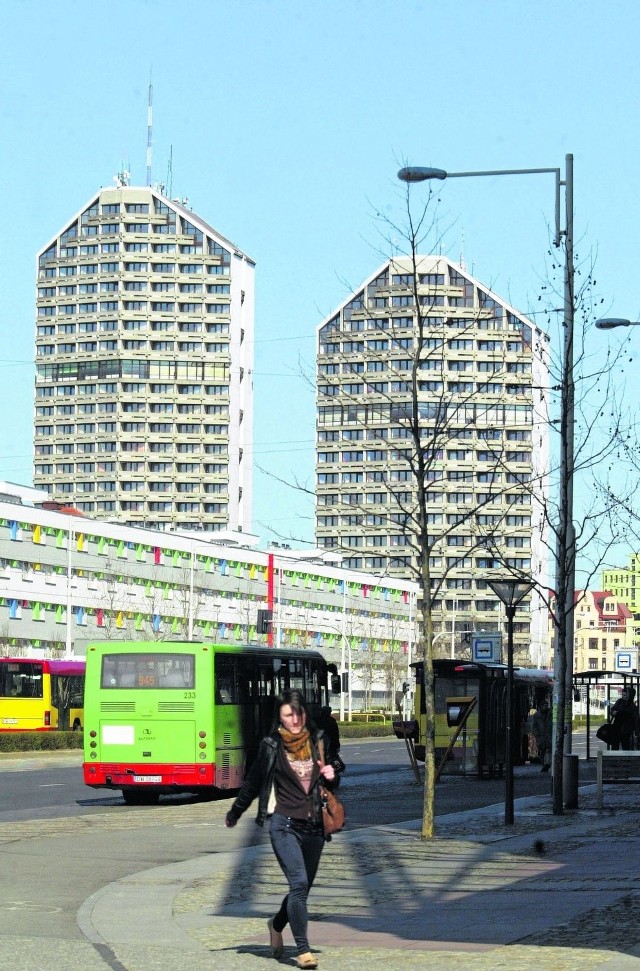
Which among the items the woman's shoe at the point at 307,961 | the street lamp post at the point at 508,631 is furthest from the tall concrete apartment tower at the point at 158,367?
the woman's shoe at the point at 307,961

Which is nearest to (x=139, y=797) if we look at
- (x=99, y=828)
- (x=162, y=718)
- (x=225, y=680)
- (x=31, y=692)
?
(x=162, y=718)

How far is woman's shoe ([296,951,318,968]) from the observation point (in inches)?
411

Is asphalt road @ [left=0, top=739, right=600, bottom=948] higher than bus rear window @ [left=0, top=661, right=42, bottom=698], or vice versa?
bus rear window @ [left=0, top=661, right=42, bottom=698]

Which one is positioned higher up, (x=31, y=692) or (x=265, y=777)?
(x=31, y=692)

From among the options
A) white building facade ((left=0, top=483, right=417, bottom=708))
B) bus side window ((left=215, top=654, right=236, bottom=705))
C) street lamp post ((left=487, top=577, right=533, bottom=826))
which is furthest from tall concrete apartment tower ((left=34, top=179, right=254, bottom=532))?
street lamp post ((left=487, top=577, right=533, bottom=826))

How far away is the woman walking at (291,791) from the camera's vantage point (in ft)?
35.8

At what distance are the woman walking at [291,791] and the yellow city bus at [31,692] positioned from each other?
2050 inches

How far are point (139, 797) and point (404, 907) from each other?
18.8 meters

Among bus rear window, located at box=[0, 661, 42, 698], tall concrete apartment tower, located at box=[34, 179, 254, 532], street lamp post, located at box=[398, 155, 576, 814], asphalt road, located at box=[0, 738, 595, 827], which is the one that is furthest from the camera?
tall concrete apartment tower, located at box=[34, 179, 254, 532]

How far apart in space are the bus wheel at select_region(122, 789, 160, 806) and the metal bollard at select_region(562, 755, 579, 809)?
25.5 ft

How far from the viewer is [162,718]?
2983 cm

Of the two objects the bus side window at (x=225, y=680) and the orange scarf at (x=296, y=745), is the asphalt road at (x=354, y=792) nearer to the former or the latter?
the bus side window at (x=225, y=680)

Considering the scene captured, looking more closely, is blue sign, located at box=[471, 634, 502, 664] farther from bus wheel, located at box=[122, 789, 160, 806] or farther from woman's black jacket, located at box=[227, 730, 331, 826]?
woman's black jacket, located at box=[227, 730, 331, 826]

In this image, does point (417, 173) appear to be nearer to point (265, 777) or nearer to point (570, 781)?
point (570, 781)
